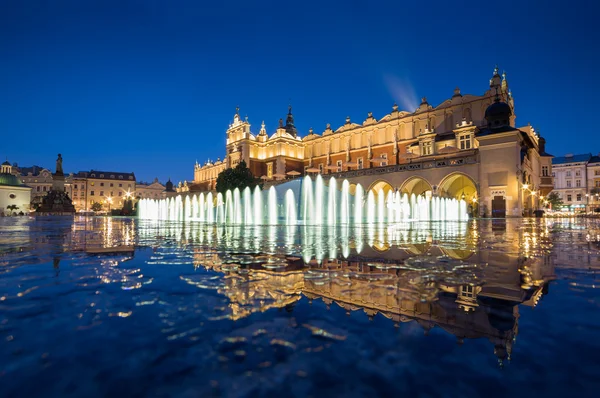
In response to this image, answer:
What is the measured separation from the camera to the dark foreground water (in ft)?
4.11

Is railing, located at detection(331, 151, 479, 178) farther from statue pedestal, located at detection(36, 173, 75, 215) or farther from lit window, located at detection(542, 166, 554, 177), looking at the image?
statue pedestal, located at detection(36, 173, 75, 215)

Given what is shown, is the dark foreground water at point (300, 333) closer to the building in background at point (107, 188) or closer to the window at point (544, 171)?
the window at point (544, 171)

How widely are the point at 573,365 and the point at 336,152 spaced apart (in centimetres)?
5278

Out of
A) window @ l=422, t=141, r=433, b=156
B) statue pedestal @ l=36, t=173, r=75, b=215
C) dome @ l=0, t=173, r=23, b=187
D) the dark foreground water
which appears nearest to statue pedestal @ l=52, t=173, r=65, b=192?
statue pedestal @ l=36, t=173, r=75, b=215

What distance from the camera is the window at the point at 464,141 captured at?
3547cm

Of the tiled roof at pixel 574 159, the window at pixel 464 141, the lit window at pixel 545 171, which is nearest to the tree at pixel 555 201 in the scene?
the tiled roof at pixel 574 159

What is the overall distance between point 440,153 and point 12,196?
70835 mm

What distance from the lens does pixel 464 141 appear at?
3575 centimetres

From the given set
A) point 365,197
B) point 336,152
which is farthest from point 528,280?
point 336,152

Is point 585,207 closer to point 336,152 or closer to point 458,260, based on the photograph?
point 336,152

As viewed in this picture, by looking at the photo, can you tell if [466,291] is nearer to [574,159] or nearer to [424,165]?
[424,165]

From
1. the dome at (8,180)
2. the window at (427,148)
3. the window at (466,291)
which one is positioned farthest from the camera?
the dome at (8,180)

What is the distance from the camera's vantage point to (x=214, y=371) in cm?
133

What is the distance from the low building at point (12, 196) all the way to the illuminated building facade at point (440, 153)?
3780 cm
